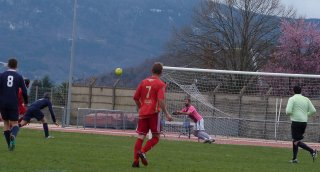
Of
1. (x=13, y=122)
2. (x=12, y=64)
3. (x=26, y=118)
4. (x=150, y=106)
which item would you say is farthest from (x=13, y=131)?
(x=26, y=118)

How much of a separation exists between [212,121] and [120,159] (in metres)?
17.8

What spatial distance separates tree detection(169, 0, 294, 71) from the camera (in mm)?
54625

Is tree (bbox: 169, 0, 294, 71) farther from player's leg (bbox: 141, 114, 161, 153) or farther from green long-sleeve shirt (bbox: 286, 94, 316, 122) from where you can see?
player's leg (bbox: 141, 114, 161, 153)

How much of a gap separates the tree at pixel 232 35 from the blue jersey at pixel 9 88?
3798cm

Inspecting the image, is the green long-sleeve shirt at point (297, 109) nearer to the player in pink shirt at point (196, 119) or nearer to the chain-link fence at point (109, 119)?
the player in pink shirt at point (196, 119)

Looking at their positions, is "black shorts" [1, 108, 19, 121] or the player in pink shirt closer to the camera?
"black shorts" [1, 108, 19, 121]

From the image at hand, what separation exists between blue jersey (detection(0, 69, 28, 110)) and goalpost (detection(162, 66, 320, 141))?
1663cm

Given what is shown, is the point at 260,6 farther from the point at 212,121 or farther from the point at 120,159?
the point at 120,159

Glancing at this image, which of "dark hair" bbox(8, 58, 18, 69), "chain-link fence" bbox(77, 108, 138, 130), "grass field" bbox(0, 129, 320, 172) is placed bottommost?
"chain-link fence" bbox(77, 108, 138, 130)

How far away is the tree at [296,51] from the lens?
51.8 meters

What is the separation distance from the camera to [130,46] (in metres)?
191

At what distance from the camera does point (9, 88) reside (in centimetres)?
1608

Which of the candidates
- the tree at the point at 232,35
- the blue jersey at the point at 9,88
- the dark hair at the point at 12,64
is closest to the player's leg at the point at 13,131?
the blue jersey at the point at 9,88

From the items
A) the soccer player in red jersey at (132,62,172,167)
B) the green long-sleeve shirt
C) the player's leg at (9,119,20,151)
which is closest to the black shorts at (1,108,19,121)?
the player's leg at (9,119,20,151)
